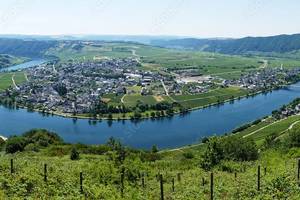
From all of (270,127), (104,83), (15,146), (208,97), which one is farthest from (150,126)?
(104,83)

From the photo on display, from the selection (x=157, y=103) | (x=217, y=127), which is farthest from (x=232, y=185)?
(x=157, y=103)

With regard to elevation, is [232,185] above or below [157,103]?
above

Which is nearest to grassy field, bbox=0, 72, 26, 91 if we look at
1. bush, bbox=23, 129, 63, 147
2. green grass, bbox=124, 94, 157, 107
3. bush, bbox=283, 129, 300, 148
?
green grass, bbox=124, 94, 157, 107

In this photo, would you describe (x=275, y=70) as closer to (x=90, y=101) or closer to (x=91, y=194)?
(x=90, y=101)

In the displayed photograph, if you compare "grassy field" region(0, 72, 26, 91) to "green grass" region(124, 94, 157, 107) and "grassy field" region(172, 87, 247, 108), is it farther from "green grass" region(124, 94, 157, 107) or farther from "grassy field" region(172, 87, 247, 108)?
"grassy field" region(172, 87, 247, 108)

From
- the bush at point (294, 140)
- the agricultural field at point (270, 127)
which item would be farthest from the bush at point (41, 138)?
the agricultural field at point (270, 127)

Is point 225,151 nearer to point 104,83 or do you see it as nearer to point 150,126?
point 150,126
